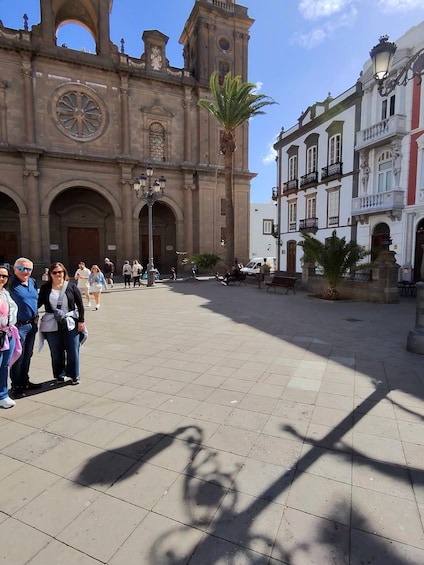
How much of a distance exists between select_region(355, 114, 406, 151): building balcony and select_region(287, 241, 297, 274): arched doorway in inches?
393

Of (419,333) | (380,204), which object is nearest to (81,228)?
(380,204)

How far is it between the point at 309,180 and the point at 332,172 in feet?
8.52

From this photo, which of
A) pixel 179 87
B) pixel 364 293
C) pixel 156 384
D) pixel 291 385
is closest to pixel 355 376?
pixel 291 385

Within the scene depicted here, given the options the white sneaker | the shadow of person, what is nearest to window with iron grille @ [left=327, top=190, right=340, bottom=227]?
the shadow of person

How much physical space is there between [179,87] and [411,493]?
32.6 m

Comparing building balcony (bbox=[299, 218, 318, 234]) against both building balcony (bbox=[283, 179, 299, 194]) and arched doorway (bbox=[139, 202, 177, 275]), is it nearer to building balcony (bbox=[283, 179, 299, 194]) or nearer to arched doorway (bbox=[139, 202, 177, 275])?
building balcony (bbox=[283, 179, 299, 194])

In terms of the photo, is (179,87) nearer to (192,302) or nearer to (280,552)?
(192,302)

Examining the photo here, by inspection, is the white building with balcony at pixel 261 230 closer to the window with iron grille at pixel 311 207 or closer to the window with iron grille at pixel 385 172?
the window with iron grille at pixel 311 207

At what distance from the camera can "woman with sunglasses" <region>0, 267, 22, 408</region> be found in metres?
3.66

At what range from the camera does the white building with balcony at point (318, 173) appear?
21703 millimetres

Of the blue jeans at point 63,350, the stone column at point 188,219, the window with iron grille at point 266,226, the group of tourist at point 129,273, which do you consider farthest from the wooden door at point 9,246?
the window with iron grille at point 266,226

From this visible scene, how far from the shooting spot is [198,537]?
2086 mm

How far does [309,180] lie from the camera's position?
25391 mm

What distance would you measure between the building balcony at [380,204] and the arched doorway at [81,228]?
63.2 feet
